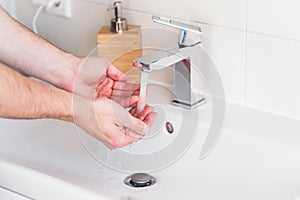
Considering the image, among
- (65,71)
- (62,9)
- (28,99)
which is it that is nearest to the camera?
(28,99)

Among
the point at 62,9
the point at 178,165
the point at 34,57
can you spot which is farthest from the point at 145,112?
the point at 62,9

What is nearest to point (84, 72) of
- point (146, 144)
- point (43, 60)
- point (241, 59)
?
point (43, 60)

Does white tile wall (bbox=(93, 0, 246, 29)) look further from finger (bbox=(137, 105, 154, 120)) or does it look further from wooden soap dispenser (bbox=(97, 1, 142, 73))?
finger (bbox=(137, 105, 154, 120))

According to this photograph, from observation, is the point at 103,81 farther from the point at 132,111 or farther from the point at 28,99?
the point at 28,99

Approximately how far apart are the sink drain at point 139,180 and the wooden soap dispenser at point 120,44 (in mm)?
222

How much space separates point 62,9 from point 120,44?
25 centimetres

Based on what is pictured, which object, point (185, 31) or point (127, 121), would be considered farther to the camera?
point (185, 31)

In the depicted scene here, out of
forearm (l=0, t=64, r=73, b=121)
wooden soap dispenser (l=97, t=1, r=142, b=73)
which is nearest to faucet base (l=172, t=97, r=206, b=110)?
wooden soap dispenser (l=97, t=1, r=142, b=73)

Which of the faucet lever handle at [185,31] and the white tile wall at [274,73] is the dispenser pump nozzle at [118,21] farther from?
the white tile wall at [274,73]

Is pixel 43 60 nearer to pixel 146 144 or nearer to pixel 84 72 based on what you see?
pixel 84 72

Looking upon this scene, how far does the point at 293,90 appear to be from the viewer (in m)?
1.20

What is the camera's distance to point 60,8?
155 cm

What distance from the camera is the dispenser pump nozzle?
1.37 m

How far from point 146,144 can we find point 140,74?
0.13 m
